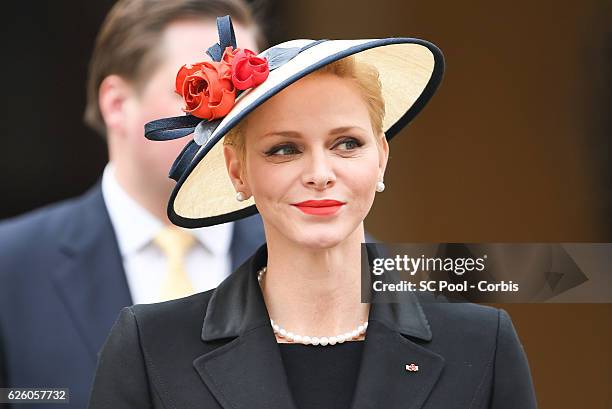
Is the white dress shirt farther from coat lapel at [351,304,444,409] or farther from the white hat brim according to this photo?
coat lapel at [351,304,444,409]

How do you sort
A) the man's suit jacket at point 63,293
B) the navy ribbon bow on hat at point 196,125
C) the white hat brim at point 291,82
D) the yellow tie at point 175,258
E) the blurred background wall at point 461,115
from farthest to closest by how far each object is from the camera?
the blurred background wall at point 461,115 → the yellow tie at point 175,258 → the man's suit jacket at point 63,293 → the navy ribbon bow on hat at point 196,125 → the white hat brim at point 291,82

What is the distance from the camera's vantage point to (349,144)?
74.3 inches

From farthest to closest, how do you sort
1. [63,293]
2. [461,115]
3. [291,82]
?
1. [461,115]
2. [63,293]
3. [291,82]

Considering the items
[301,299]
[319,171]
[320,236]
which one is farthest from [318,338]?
[319,171]

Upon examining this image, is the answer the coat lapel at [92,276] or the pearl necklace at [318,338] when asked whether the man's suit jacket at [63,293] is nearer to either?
the coat lapel at [92,276]

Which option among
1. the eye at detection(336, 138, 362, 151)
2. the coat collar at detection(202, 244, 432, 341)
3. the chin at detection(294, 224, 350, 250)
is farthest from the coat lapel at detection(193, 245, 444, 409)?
the eye at detection(336, 138, 362, 151)

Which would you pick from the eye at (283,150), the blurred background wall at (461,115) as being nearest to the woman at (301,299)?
the eye at (283,150)

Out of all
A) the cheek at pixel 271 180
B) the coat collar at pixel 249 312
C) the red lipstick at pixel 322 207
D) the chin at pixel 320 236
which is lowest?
the coat collar at pixel 249 312

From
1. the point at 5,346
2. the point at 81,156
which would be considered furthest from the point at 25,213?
the point at 5,346

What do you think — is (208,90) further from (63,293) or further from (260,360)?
(63,293)

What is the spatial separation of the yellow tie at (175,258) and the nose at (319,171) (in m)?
1.21

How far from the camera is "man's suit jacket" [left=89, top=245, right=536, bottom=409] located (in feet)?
6.30

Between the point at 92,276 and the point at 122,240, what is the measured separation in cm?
13

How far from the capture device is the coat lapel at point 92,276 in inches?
115
